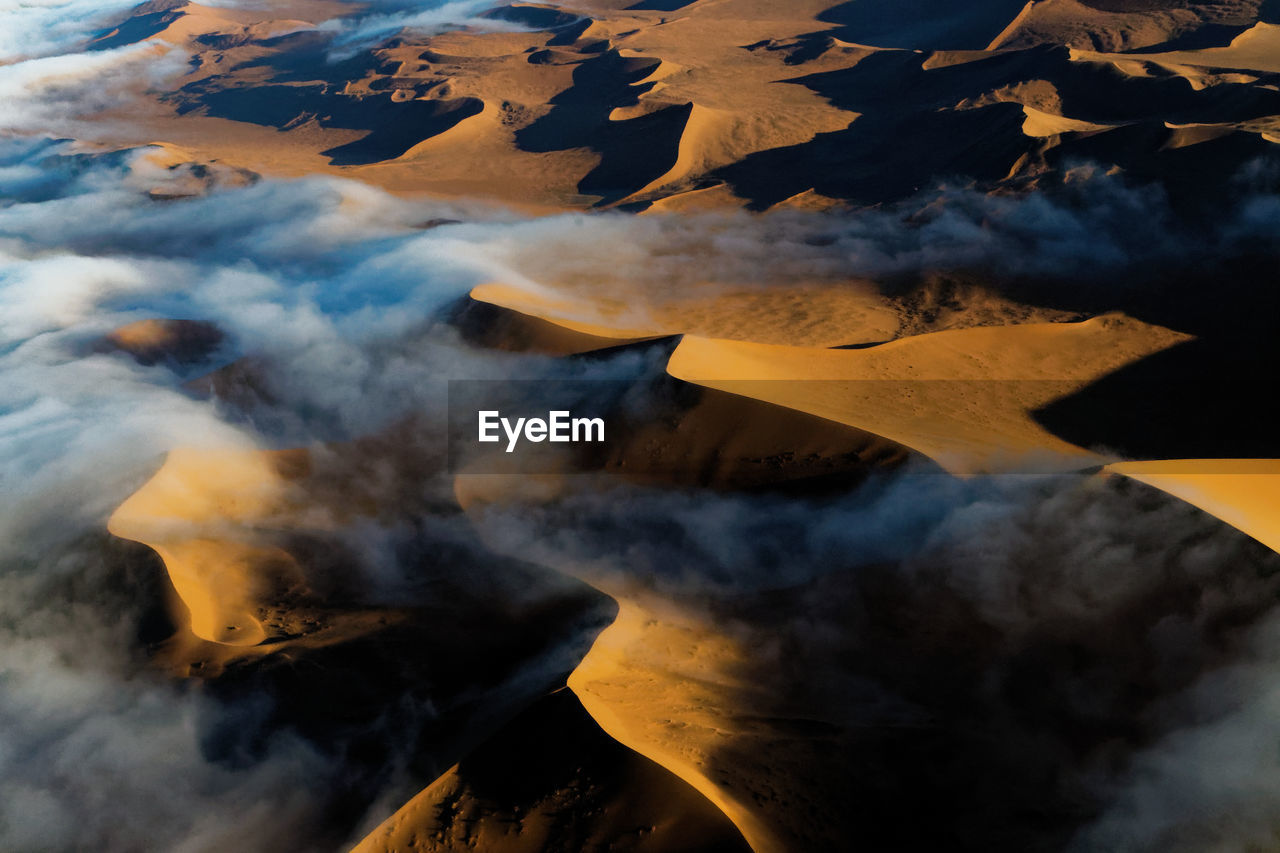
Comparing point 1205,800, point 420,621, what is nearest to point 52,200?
point 420,621

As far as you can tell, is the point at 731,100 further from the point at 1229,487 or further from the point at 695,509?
the point at 1229,487

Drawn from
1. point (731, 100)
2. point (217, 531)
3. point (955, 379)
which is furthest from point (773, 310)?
point (731, 100)

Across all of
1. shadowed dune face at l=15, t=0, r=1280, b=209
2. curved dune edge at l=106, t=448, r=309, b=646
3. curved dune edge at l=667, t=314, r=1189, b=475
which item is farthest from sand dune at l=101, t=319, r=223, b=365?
curved dune edge at l=667, t=314, r=1189, b=475

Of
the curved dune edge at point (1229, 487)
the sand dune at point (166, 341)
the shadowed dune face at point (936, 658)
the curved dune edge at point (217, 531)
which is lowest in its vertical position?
the sand dune at point (166, 341)

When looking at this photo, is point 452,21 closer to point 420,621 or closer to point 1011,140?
point 1011,140

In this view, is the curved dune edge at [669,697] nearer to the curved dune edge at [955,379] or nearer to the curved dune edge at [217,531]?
the curved dune edge at [955,379]

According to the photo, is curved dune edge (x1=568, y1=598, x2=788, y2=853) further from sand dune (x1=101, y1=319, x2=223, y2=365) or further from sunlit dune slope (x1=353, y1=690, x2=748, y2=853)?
sand dune (x1=101, y1=319, x2=223, y2=365)

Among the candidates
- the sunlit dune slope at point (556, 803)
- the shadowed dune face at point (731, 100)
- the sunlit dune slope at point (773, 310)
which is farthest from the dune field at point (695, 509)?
the shadowed dune face at point (731, 100)
